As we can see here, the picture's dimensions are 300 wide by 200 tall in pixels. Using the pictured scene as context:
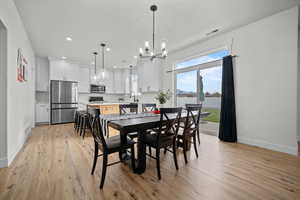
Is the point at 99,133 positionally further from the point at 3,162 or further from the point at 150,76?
the point at 150,76

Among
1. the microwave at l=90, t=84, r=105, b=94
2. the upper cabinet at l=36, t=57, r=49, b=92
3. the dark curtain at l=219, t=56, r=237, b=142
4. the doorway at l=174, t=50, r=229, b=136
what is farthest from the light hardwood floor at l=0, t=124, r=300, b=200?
the microwave at l=90, t=84, r=105, b=94

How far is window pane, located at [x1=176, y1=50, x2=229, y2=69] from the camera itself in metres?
3.66

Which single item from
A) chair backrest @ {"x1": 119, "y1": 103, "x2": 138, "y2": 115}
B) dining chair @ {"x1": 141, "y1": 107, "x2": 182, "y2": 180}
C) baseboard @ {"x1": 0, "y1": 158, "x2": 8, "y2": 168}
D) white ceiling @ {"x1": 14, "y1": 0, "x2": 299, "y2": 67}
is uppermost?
white ceiling @ {"x1": 14, "y1": 0, "x2": 299, "y2": 67}

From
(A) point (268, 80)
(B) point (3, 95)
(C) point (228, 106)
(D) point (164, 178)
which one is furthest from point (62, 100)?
(A) point (268, 80)

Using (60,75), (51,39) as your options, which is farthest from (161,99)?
(60,75)

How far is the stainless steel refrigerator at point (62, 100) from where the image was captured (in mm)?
5273

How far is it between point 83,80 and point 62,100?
1311mm

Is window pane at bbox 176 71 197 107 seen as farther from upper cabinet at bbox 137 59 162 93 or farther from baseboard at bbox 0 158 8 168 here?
baseboard at bbox 0 158 8 168

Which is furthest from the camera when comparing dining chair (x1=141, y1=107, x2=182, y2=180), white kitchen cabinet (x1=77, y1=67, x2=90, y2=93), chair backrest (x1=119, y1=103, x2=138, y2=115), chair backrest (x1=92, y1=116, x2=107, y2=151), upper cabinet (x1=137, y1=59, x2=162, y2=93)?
white kitchen cabinet (x1=77, y1=67, x2=90, y2=93)

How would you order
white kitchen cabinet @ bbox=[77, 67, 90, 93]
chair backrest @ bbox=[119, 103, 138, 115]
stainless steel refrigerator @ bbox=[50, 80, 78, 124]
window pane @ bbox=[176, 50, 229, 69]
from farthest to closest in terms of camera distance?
white kitchen cabinet @ bbox=[77, 67, 90, 93]
stainless steel refrigerator @ bbox=[50, 80, 78, 124]
window pane @ bbox=[176, 50, 229, 69]
chair backrest @ bbox=[119, 103, 138, 115]

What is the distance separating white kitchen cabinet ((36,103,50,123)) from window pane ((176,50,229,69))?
5.48 metres

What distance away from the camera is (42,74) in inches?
214

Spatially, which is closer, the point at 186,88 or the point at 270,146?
the point at 270,146

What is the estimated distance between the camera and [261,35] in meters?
2.87
